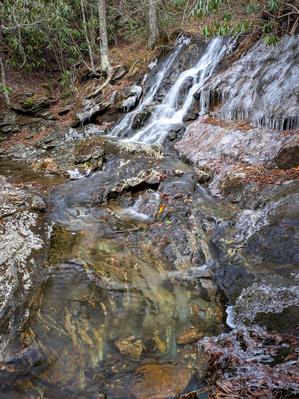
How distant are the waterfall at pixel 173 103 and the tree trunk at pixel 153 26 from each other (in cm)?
243

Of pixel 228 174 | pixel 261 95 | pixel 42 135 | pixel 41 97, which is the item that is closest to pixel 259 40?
pixel 261 95

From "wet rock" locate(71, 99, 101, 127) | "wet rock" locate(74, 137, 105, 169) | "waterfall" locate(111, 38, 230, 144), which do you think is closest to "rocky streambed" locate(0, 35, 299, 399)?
"wet rock" locate(74, 137, 105, 169)

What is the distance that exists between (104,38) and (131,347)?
13.2 meters

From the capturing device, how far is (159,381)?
3.46 meters

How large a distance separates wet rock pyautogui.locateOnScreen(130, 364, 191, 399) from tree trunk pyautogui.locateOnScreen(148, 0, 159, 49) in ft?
45.7

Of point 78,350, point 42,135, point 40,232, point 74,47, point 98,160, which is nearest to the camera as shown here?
point 78,350

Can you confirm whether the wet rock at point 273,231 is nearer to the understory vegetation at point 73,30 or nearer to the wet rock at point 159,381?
the wet rock at point 159,381

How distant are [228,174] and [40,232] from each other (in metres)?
3.75

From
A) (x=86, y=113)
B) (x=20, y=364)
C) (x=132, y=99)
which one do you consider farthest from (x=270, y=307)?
(x=86, y=113)

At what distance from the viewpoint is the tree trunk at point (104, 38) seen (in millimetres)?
14219

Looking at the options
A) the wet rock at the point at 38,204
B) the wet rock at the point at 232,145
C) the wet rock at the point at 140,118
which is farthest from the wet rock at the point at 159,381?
the wet rock at the point at 140,118

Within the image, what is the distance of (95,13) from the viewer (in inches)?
690

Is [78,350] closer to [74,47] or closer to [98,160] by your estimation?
[98,160]

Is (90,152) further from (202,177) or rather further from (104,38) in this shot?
(104,38)
